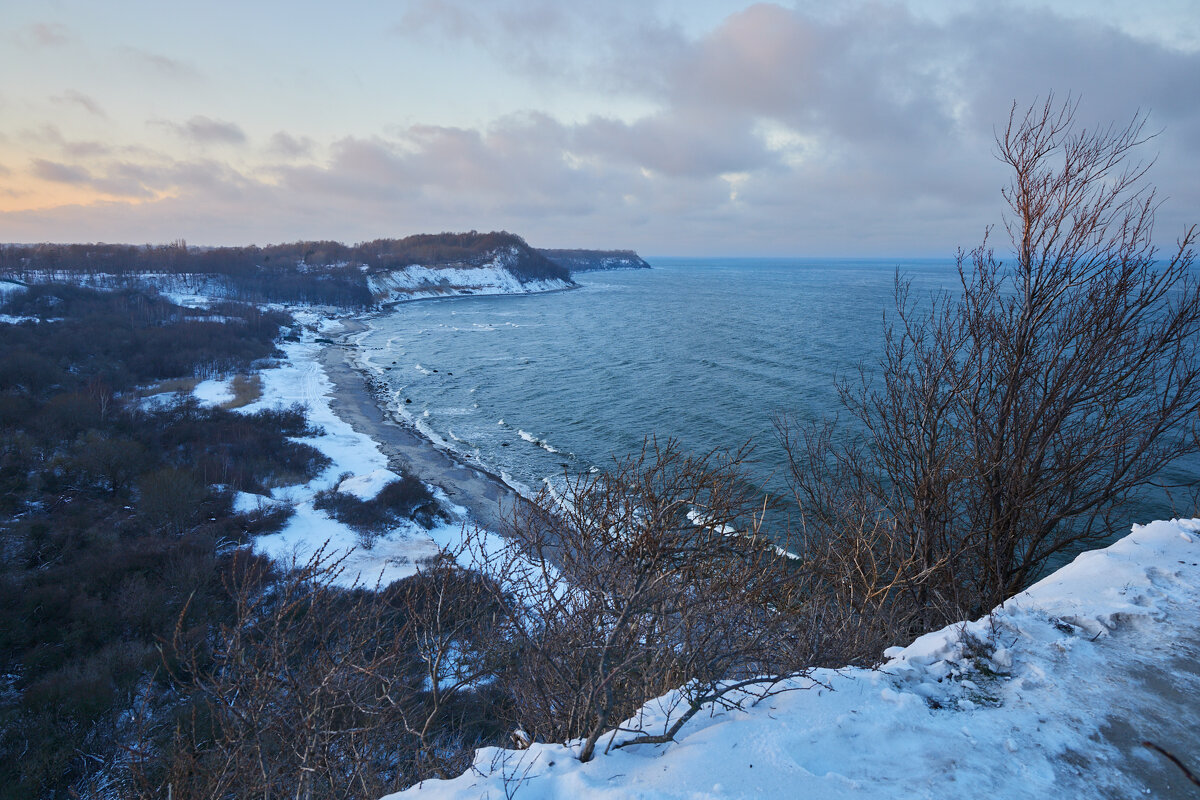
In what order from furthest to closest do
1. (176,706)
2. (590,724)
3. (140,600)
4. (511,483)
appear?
1. (511,483)
2. (140,600)
3. (176,706)
4. (590,724)

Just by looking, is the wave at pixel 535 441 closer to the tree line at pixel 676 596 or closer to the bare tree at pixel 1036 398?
the tree line at pixel 676 596

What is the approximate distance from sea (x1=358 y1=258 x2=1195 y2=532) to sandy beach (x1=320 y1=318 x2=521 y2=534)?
44.2 inches

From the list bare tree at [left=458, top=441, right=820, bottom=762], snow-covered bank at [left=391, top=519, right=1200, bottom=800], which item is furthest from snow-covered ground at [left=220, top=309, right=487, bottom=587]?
snow-covered bank at [left=391, top=519, right=1200, bottom=800]

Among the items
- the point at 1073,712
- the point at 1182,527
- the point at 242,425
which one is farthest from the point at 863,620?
the point at 242,425

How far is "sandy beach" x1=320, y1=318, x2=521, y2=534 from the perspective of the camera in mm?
26531

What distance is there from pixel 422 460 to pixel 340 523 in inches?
352

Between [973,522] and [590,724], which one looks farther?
[973,522]

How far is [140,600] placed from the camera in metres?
15.7

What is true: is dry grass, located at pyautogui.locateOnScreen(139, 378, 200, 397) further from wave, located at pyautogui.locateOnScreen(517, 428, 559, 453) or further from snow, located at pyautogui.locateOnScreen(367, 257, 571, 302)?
snow, located at pyautogui.locateOnScreen(367, 257, 571, 302)

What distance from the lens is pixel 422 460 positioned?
104 feet

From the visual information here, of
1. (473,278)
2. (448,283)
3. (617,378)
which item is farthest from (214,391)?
(473,278)

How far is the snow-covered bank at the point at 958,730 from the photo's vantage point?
4.18m

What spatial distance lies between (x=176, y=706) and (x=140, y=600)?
17.1 feet

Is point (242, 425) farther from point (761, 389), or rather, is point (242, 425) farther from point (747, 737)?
point (747, 737)
